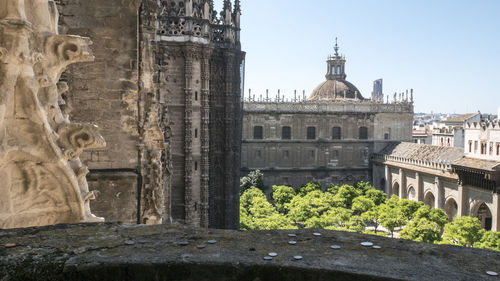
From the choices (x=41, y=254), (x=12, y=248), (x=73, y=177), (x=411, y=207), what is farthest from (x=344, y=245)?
(x=411, y=207)

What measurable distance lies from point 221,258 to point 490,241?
2533cm

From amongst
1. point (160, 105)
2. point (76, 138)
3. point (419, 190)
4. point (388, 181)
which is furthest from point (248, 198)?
point (76, 138)

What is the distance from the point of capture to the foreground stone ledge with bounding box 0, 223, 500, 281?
236cm

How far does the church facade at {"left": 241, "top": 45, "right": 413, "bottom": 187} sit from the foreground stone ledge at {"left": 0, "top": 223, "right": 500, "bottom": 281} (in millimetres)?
44927

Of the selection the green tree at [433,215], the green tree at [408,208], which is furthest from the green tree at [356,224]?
the green tree at [408,208]

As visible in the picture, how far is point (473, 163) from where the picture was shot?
110 feet

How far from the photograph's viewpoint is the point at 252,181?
44.1m

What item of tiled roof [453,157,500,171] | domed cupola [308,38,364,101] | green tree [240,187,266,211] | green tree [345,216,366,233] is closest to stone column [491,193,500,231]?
tiled roof [453,157,500,171]

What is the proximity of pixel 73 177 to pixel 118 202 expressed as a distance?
3382mm

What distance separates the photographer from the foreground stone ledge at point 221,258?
7.74 feet

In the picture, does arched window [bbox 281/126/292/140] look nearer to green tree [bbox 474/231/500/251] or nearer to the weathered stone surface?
green tree [bbox 474/231/500/251]

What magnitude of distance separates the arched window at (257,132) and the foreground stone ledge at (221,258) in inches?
1801

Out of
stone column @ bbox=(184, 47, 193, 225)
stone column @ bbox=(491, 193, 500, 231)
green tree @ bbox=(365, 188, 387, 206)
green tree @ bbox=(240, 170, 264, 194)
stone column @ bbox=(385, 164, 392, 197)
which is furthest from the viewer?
stone column @ bbox=(385, 164, 392, 197)

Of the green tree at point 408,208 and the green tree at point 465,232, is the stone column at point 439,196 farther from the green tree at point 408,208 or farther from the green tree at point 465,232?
the green tree at point 465,232
